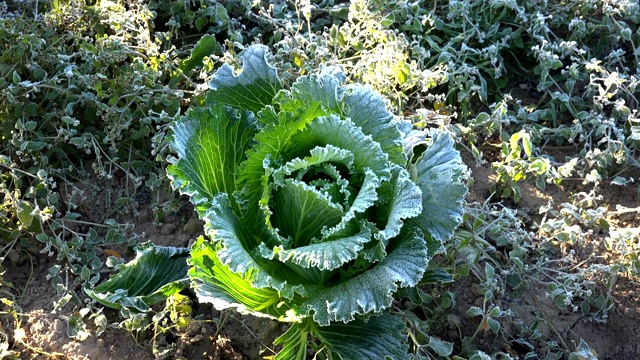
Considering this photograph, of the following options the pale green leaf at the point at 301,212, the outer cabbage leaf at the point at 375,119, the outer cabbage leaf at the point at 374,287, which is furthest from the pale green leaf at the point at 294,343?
the outer cabbage leaf at the point at 375,119

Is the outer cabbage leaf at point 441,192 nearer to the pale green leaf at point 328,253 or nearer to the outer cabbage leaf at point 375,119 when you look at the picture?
the outer cabbage leaf at point 375,119

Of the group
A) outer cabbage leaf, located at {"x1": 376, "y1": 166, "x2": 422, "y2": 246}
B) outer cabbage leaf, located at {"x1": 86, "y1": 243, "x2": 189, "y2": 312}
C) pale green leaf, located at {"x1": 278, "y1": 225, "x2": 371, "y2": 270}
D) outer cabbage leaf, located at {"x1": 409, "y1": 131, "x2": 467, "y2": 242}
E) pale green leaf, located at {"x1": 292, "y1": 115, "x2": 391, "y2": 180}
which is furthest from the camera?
outer cabbage leaf, located at {"x1": 86, "y1": 243, "x2": 189, "y2": 312}

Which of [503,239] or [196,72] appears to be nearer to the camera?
[503,239]

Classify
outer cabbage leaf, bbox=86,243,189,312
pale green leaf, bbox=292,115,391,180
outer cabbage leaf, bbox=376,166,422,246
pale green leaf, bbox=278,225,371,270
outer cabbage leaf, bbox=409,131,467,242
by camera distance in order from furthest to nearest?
outer cabbage leaf, bbox=86,243,189,312 → outer cabbage leaf, bbox=409,131,467,242 → pale green leaf, bbox=292,115,391,180 → outer cabbage leaf, bbox=376,166,422,246 → pale green leaf, bbox=278,225,371,270

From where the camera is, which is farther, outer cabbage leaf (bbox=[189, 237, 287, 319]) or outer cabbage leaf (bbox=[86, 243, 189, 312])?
outer cabbage leaf (bbox=[86, 243, 189, 312])

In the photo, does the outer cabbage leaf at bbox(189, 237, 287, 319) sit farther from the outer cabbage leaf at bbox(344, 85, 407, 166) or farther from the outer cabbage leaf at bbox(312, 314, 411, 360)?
the outer cabbage leaf at bbox(344, 85, 407, 166)

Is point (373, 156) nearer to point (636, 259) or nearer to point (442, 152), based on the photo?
point (442, 152)

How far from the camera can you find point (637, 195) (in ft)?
11.5

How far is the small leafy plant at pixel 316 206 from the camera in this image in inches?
90.7

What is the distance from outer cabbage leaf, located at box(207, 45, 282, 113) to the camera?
109 inches

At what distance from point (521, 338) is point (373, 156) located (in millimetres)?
1048

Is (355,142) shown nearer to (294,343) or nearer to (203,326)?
(294,343)

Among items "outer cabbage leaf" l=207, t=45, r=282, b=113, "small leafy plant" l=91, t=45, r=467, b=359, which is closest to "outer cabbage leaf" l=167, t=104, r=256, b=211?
"small leafy plant" l=91, t=45, r=467, b=359

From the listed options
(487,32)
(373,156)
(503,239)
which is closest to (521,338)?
(503,239)
